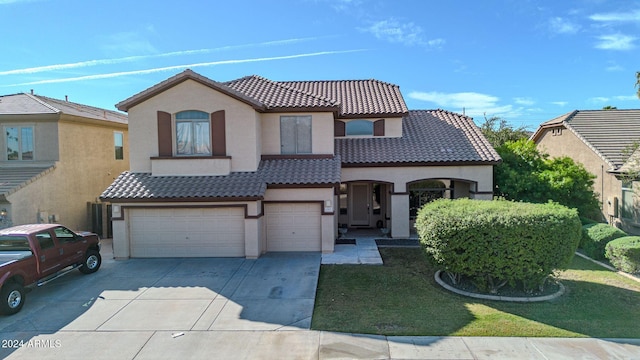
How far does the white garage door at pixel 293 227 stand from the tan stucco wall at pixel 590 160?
→ 45.7 feet

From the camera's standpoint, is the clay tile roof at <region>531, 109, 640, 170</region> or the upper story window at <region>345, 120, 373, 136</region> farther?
the upper story window at <region>345, 120, 373, 136</region>

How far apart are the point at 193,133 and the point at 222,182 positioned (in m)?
2.37

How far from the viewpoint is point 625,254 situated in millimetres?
11898

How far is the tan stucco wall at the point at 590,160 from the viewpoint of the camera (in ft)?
60.1

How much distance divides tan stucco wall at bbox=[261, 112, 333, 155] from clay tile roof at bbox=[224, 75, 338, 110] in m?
0.45

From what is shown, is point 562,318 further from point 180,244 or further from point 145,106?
point 145,106

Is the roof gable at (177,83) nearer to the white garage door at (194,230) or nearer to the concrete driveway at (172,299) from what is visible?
the white garage door at (194,230)

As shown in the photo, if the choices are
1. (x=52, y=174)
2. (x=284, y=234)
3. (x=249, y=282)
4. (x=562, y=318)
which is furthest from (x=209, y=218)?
(x=562, y=318)

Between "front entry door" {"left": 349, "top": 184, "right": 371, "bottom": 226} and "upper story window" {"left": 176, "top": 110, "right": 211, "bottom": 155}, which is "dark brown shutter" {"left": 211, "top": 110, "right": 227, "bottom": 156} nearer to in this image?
"upper story window" {"left": 176, "top": 110, "right": 211, "bottom": 155}

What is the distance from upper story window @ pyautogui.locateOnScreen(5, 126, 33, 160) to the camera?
17.5m

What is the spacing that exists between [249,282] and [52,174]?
1167cm

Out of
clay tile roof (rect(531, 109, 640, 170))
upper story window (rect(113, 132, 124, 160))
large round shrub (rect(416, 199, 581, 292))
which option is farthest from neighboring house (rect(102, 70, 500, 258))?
upper story window (rect(113, 132, 124, 160))

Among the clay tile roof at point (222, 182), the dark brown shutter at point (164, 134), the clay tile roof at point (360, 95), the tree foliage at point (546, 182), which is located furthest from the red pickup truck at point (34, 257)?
the tree foliage at point (546, 182)

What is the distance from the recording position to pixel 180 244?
14.4m
